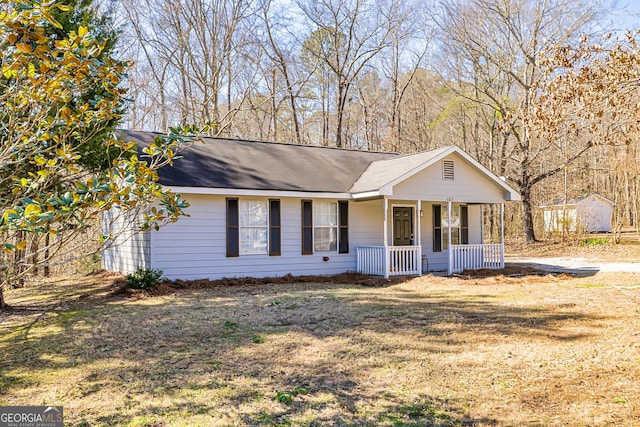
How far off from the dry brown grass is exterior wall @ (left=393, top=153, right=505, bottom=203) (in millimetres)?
4428

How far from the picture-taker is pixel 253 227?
1309 centimetres

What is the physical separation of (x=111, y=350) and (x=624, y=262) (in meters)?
17.4

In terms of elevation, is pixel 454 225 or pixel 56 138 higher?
pixel 56 138

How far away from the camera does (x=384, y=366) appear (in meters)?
5.56

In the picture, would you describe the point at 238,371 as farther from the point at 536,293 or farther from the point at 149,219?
the point at 536,293

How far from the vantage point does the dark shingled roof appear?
41.5ft

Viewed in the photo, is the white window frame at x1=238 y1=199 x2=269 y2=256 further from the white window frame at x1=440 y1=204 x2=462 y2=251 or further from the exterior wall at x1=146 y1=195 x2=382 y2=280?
the white window frame at x1=440 y1=204 x2=462 y2=251

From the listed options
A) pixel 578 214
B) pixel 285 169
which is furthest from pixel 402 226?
pixel 578 214

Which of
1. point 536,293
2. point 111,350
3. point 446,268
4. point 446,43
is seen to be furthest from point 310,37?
point 111,350

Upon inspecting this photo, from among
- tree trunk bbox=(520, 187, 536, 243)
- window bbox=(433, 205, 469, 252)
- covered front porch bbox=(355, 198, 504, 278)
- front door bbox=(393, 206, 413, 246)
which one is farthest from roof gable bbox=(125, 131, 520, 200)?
tree trunk bbox=(520, 187, 536, 243)

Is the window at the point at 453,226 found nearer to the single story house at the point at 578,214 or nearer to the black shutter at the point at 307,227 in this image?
the black shutter at the point at 307,227

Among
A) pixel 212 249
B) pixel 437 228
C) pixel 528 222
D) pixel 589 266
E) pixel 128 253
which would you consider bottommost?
pixel 589 266

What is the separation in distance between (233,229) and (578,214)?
20.1 meters

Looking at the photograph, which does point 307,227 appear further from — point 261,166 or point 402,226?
point 402,226
